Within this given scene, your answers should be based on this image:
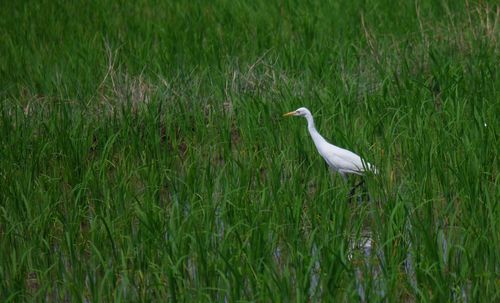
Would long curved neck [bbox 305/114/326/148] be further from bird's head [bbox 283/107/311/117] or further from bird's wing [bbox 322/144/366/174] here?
bird's wing [bbox 322/144/366/174]

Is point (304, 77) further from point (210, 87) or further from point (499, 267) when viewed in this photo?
point (499, 267)

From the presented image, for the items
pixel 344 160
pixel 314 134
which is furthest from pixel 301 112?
pixel 344 160

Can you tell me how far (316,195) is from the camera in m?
5.05

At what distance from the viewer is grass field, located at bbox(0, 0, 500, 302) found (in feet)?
13.5

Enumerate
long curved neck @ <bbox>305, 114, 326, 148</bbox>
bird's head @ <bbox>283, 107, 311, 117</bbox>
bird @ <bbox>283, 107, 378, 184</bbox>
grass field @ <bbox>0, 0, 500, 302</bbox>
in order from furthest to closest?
bird's head @ <bbox>283, 107, 311, 117</bbox>
long curved neck @ <bbox>305, 114, 326, 148</bbox>
bird @ <bbox>283, 107, 378, 184</bbox>
grass field @ <bbox>0, 0, 500, 302</bbox>

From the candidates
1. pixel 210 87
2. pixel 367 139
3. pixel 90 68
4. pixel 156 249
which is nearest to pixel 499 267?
pixel 156 249

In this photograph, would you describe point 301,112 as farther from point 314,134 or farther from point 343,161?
point 343,161

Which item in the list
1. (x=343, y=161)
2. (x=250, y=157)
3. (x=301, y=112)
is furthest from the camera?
(x=301, y=112)

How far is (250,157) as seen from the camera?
226 inches

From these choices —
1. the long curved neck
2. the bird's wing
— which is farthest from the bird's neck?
the bird's wing

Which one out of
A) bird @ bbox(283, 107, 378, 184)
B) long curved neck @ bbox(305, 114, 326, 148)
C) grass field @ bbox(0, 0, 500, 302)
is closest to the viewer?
grass field @ bbox(0, 0, 500, 302)

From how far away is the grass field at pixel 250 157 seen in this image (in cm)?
413

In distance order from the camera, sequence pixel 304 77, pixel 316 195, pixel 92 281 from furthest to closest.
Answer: pixel 304 77
pixel 316 195
pixel 92 281

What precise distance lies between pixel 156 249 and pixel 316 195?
1042mm
